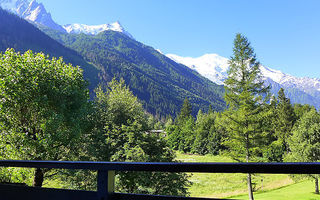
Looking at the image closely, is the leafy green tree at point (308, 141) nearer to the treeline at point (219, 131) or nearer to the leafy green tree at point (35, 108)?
the treeline at point (219, 131)

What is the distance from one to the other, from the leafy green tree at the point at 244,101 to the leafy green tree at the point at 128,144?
824 centimetres

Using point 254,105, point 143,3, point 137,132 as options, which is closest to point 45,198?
point 137,132

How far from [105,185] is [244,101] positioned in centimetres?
2079

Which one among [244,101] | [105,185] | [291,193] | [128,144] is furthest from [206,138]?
[105,185]

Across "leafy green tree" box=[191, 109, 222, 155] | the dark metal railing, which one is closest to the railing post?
the dark metal railing

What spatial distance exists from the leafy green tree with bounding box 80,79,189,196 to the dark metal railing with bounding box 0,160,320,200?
11391 millimetres

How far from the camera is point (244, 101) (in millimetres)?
20578

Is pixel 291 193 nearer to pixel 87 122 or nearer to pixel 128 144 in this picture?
pixel 128 144

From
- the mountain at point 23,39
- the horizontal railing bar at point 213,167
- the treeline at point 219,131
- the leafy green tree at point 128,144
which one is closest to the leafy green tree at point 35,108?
the leafy green tree at point 128,144

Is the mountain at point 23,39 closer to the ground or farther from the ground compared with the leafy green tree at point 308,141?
farther from the ground

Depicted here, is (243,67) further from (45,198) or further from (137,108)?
(45,198)

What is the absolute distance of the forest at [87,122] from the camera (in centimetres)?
1230

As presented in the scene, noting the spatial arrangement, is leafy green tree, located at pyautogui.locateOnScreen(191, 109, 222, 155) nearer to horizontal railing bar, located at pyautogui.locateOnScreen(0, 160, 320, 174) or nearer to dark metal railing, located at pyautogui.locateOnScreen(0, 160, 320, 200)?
dark metal railing, located at pyautogui.locateOnScreen(0, 160, 320, 200)

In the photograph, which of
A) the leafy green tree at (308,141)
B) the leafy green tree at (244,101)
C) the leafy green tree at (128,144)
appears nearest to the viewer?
the leafy green tree at (128,144)
